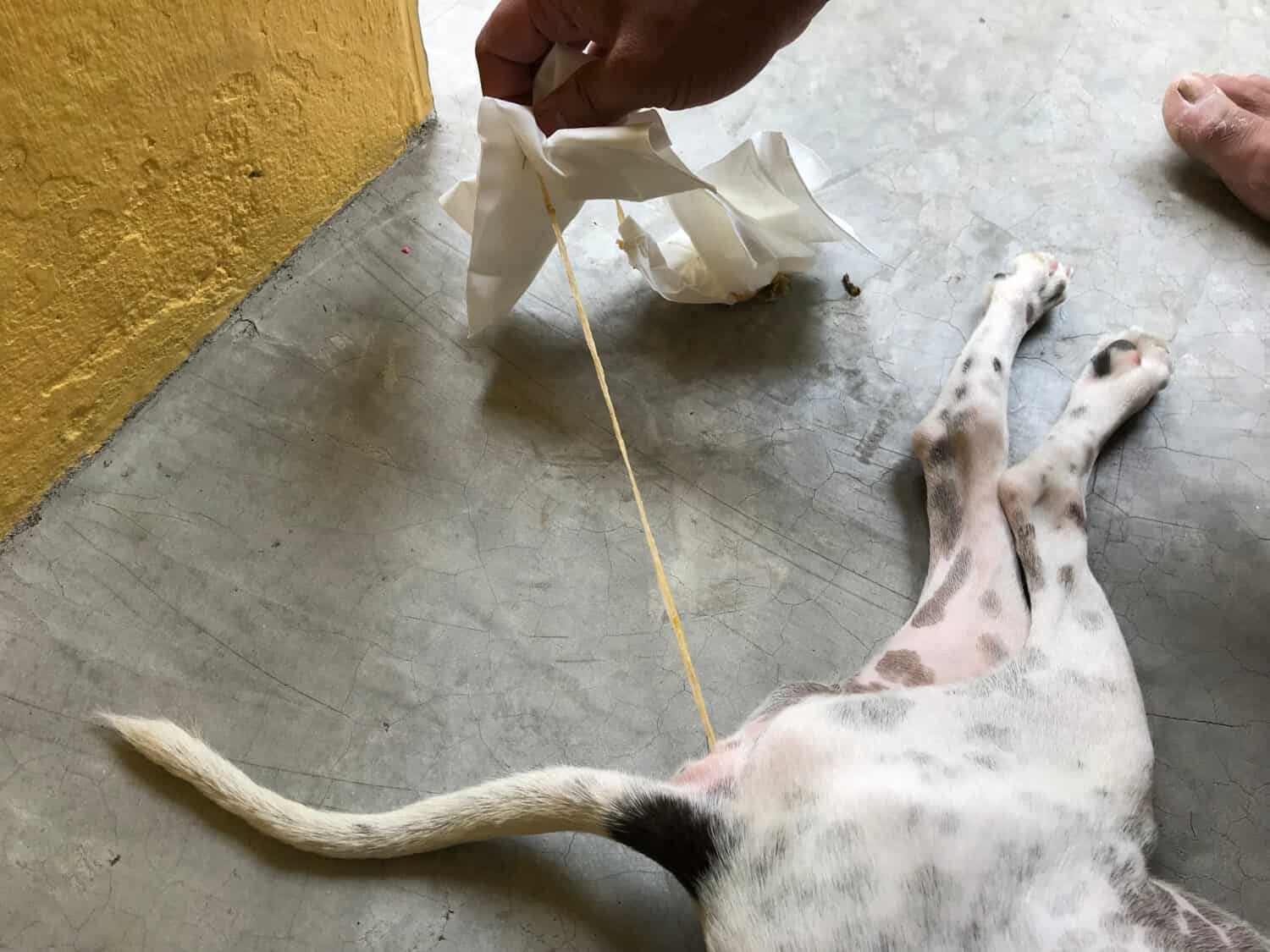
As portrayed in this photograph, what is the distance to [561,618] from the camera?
61.9 inches

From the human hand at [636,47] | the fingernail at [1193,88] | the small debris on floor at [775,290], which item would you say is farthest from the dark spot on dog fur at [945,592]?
the fingernail at [1193,88]

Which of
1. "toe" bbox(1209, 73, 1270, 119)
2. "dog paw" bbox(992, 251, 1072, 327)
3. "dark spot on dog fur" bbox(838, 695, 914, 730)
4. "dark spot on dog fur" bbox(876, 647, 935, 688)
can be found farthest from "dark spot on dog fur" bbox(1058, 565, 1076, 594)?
"toe" bbox(1209, 73, 1270, 119)

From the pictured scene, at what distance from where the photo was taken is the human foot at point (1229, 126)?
196 cm

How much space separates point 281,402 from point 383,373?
8.0 inches

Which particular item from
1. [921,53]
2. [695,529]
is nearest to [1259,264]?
[921,53]

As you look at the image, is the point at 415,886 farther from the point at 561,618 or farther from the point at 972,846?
the point at 972,846

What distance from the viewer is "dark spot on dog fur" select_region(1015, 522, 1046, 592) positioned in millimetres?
1463

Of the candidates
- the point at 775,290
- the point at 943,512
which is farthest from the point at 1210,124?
the point at 943,512

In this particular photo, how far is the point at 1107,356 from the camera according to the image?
1.73m

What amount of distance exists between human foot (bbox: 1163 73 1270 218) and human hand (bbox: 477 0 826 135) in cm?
116

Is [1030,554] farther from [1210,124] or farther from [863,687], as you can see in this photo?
[1210,124]

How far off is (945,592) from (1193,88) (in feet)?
4.81

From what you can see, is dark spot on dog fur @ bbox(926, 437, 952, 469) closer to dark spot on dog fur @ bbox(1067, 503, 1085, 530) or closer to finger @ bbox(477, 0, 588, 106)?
dark spot on dog fur @ bbox(1067, 503, 1085, 530)

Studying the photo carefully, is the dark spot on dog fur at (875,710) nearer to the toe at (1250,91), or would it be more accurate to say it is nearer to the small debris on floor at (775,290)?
the small debris on floor at (775,290)
